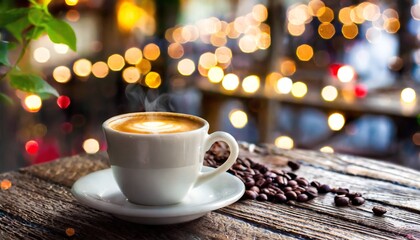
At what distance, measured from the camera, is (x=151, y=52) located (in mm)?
3467

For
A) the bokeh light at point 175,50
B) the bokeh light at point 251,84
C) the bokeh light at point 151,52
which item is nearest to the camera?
the bokeh light at point 251,84

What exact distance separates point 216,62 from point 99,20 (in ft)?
3.11

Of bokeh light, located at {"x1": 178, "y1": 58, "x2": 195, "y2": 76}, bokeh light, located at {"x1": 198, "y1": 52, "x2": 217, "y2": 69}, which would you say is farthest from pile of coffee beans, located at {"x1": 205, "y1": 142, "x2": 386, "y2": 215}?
bokeh light, located at {"x1": 198, "y1": 52, "x2": 217, "y2": 69}

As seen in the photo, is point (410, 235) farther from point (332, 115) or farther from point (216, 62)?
point (216, 62)

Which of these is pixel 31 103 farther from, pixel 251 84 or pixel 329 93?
pixel 329 93

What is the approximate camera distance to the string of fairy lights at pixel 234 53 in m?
2.70

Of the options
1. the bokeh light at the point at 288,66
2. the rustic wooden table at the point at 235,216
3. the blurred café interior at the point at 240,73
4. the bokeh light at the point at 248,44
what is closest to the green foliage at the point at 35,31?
the rustic wooden table at the point at 235,216

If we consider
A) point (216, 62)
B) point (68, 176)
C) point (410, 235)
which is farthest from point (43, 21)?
point (216, 62)

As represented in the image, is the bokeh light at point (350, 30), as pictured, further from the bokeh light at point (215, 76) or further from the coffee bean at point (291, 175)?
the coffee bean at point (291, 175)

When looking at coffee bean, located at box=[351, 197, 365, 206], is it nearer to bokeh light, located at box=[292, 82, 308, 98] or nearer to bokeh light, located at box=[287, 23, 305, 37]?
bokeh light, located at box=[292, 82, 308, 98]

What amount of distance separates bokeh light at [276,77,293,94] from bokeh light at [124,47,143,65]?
113 cm

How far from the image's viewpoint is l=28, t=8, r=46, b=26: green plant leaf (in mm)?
870

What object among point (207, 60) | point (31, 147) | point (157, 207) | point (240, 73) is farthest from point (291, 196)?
point (207, 60)

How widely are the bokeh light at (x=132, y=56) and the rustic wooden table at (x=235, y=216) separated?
2481 mm
